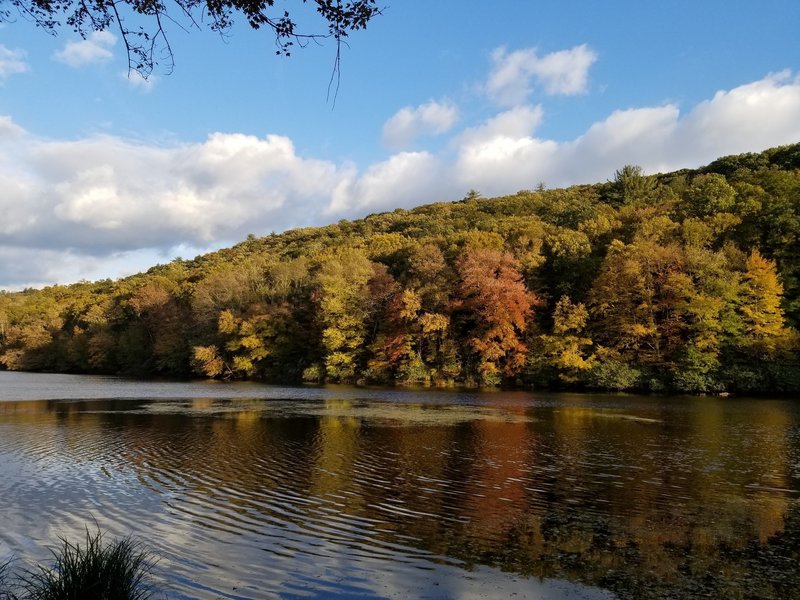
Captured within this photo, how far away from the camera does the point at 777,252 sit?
154 ft

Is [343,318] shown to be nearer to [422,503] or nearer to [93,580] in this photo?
[422,503]

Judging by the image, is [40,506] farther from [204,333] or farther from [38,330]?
[38,330]

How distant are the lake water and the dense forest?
20837 mm

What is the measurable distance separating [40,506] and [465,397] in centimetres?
3074

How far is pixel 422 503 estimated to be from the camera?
39.9 ft

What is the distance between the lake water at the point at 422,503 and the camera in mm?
8133

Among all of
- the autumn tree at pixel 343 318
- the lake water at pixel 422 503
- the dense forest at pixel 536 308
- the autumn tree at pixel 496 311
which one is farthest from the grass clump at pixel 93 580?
the autumn tree at pixel 343 318

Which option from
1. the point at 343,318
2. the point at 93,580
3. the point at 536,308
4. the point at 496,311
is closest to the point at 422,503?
the point at 93,580

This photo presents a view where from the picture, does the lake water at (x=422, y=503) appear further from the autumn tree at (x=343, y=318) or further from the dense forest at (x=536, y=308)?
the autumn tree at (x=343, y=318)

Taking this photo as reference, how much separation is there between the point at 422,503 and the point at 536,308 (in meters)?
45.5

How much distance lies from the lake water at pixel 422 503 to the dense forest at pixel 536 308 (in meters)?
20.8

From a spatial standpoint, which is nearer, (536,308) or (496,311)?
(496,311)

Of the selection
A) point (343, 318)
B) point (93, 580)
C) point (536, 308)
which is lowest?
point (93, 580)

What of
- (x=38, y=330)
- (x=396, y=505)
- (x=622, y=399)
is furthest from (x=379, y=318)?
(x=38, y=330)
